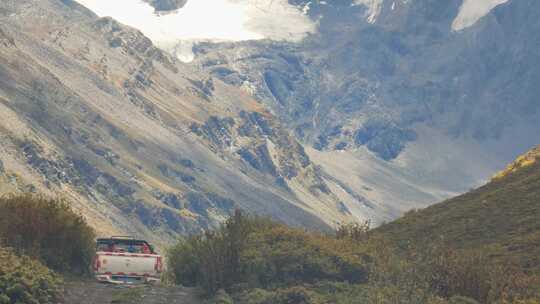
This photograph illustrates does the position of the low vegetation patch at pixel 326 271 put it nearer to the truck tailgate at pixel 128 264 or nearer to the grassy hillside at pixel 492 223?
the truck tailgate at pixel 128 264

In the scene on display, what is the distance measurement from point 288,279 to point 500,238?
13.5 m

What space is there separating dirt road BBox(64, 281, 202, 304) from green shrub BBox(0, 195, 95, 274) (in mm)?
2000

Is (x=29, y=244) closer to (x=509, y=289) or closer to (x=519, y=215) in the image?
(x=509, y=289)

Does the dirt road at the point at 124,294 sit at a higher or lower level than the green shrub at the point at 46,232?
lower

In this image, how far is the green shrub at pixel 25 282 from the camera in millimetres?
28891

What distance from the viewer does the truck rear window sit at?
45756 mm

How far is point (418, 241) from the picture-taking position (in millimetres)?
53844

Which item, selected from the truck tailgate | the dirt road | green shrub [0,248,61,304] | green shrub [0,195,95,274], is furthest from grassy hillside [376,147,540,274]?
green shrub [0,248,61,304]

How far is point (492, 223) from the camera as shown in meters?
52.0

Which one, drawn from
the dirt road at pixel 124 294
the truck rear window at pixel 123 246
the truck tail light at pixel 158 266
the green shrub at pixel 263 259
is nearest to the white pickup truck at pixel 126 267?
the truck tail light at pixel 158 266

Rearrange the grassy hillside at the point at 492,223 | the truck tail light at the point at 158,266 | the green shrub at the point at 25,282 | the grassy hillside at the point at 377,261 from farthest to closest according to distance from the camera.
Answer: the grassy hillside at the point at 492,223
the truck tail light at the point at 158,266
the grassy hillside at the point at 377,261
the green shrub at the point at 25,282

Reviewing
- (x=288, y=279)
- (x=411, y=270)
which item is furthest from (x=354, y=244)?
(x=411, y=270)

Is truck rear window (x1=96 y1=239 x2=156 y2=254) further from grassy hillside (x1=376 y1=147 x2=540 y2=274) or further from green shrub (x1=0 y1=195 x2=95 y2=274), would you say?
grassy hillside (x1=376 y1=147 x2=540 y2=274)

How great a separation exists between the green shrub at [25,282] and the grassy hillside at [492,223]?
19.0 meters
